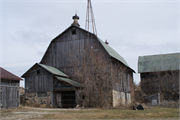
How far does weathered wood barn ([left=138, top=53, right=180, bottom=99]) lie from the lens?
100 feet

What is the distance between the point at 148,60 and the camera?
3516cm

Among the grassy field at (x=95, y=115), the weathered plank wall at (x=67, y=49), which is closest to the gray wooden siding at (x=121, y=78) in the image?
the weathered plank wall at (x=67, y=49)

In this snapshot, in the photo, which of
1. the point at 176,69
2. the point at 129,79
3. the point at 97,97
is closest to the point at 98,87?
the point at 97,97

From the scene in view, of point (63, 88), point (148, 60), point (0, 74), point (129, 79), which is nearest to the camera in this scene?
point (0, 74)

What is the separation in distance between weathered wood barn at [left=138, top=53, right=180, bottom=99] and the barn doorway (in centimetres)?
1363

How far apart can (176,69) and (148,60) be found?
5.23 metres

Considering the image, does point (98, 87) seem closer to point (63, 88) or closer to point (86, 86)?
point (86, 86)

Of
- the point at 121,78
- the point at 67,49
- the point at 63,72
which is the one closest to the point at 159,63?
the point at 121,78

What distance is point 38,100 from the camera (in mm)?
21984

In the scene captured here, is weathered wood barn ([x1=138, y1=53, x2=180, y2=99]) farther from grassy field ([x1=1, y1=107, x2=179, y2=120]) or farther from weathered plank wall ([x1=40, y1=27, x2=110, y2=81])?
grassy field ([x1=1, y1=107, x2=179, y2=120])

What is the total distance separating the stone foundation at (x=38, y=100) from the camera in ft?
70.9

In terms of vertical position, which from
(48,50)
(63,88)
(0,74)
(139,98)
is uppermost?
(48,50)

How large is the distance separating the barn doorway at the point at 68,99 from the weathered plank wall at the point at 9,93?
565 cm

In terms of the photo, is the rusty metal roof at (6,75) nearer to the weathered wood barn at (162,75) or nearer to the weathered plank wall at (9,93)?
the weathered plank wall at (9,93)
